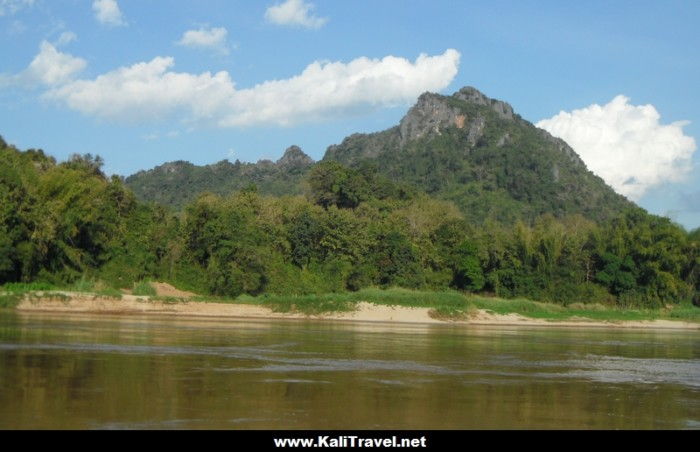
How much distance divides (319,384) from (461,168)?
4998 inches

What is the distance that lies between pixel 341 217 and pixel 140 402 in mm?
55967

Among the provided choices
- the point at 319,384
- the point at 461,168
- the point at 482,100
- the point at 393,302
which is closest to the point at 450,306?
the point at 393,302

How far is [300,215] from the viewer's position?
237ft

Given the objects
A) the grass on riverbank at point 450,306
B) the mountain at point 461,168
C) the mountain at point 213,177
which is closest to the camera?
the grass on riverbank at point 450,306

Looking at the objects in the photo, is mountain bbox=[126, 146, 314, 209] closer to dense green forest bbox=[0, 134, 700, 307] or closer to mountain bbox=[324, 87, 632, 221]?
mountain bbox=[324, 87, 632, 221]

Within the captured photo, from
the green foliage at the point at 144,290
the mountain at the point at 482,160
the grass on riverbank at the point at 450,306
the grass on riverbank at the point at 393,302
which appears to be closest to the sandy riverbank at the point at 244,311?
the grass on riverbank at the point at 393,302

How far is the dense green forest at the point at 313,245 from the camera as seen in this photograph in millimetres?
56594

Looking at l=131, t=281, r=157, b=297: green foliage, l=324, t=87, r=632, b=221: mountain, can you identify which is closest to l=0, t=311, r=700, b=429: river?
l=131, t=281, r=157, b=297: green foliage

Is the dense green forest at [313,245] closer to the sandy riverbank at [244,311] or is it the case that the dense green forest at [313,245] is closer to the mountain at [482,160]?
the sandy riverbank at [244,311]

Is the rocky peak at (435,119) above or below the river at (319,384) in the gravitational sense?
above

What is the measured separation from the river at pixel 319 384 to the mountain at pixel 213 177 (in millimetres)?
105672

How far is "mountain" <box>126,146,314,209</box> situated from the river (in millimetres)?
105672

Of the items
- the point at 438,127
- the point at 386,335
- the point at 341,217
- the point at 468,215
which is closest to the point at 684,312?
the point at 341,217

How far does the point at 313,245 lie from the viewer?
231 feet
